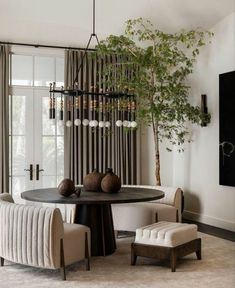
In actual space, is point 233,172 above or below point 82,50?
below

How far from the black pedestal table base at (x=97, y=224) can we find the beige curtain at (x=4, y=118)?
213cm

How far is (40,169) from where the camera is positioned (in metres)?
7.53

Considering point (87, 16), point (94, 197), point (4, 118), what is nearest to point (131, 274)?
point (94, 197)

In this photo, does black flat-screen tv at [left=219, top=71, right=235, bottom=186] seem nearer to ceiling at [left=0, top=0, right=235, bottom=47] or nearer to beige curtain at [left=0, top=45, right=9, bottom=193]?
ceiling at [left=0, top=0, right=235, bottom=47]

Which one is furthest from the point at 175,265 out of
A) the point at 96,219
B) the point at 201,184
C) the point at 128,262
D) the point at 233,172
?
the point at 201,184

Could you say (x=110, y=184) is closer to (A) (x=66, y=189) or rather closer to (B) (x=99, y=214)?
(B) (x=99, y=214)

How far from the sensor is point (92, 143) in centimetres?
776

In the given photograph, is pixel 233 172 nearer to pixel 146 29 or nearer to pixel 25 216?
pixel 146 29

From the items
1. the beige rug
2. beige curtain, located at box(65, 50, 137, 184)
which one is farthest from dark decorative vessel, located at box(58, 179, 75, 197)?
beige curtain, located at box(65, 50, 137, 184)

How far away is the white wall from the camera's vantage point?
683 centimetres

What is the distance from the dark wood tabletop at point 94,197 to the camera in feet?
15.6

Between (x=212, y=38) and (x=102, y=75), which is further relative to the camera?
(x=102, y=75)

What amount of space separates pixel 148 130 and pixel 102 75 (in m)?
1.35

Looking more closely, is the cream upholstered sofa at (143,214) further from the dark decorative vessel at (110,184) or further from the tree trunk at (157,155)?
the tree trunk at (157,155)
